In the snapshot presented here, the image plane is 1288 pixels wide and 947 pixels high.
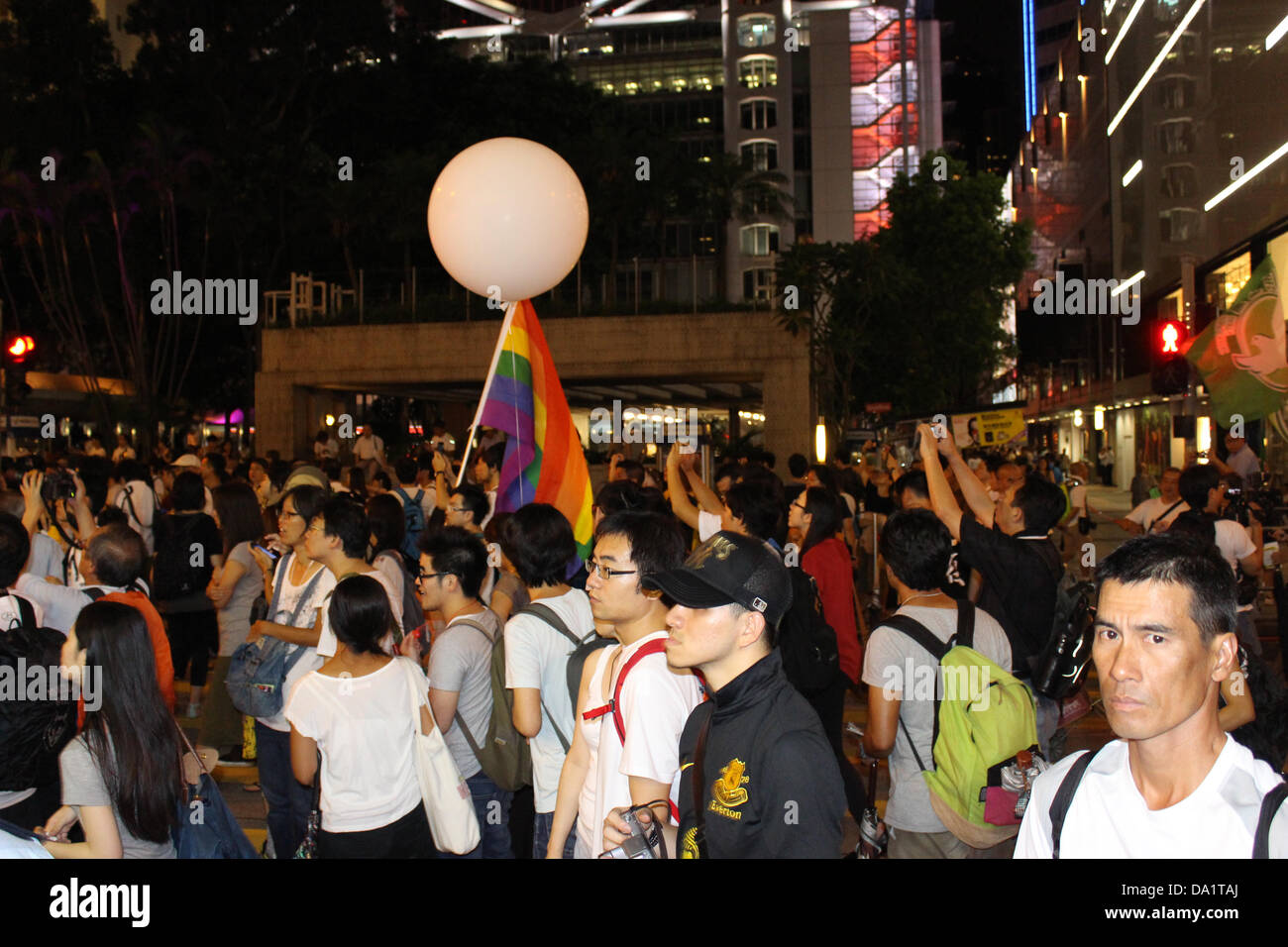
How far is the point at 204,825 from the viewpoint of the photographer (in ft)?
11.1

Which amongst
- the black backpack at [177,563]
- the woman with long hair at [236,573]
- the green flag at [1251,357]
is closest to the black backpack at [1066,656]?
the woman with long hair at [236,573]

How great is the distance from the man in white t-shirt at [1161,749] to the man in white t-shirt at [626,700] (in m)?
1.05

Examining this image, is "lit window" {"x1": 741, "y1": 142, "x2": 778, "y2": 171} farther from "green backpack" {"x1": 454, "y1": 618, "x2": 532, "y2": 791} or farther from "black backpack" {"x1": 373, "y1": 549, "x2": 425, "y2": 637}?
"green backpack" {"x1": 454, "y1": 618, "x2": 532, "y2": 791}

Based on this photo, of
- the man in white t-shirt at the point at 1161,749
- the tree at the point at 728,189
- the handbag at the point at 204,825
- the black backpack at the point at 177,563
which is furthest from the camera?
the tree at the point at 728,189

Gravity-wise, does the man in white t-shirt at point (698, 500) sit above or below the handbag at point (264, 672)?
above

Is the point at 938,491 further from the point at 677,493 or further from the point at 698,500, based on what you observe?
the point at 677,493

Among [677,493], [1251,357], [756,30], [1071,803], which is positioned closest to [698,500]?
[677,493]

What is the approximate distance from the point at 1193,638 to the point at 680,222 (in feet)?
211

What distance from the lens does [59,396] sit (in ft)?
99.2

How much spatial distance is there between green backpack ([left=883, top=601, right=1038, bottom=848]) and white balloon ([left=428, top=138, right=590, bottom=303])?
4220 millimetres

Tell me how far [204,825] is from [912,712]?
219 cm

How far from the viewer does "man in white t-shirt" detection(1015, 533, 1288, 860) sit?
6.33ft

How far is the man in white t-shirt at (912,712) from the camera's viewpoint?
11.8 ft

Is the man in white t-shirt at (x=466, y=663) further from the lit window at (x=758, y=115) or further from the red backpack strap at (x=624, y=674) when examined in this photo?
the lit window at (x=758, y=115)
